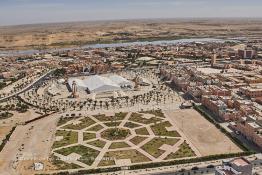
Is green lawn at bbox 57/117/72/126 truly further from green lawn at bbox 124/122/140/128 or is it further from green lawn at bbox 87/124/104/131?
green lawn at bbox 124/122/140/128

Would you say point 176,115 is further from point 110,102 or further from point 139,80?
point 139,80

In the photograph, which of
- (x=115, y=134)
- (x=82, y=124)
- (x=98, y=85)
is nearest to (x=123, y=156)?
(x=115, y=134)

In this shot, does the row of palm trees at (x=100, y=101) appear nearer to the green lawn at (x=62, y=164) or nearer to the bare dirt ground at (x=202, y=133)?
the bare dirt ground at (x=202, y=133)

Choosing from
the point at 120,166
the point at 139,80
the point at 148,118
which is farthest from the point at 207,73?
the point at 120,166

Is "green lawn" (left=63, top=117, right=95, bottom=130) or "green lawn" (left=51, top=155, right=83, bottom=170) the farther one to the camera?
"green lawn" (left=63, top=117, right=95, bottom=130)

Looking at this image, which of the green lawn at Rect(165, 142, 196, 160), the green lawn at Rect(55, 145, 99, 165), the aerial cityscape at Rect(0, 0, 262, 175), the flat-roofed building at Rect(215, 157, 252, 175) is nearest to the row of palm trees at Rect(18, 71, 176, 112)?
the aerial cityscape at Rect(0, 0, 262, 175)

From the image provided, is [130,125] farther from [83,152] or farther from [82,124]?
[83,152]
